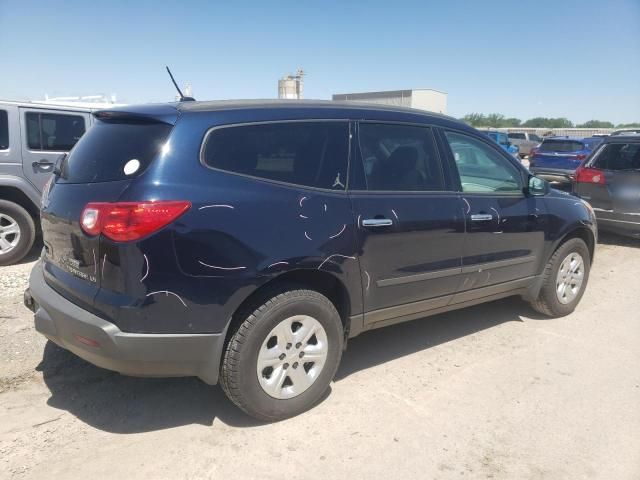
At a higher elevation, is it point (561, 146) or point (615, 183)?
point (561, 146)

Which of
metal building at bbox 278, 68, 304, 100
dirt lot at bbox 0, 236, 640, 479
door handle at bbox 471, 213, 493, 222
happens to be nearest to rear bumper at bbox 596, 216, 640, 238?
dirt lot at bbox 0, 236, 640, 479

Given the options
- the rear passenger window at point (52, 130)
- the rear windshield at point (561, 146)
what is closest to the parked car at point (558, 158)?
the rear windshield at point (561, 146)

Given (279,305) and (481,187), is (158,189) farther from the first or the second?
(481,187)

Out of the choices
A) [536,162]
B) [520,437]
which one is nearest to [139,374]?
[520,437]

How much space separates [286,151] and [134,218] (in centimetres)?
96

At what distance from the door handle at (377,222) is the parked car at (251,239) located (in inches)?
0.4

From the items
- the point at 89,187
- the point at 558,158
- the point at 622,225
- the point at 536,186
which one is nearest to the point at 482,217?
the point at 536,186

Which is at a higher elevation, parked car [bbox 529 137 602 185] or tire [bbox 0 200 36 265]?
parked car [bbox 529 137 602 185]

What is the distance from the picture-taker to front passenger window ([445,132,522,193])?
4.01 meters

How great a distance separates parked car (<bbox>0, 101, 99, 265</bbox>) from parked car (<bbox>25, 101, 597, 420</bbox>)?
3.30 metres

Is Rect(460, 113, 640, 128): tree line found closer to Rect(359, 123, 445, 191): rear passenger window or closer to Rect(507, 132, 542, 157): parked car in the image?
Rect(507, 132, 542, 157): parked car

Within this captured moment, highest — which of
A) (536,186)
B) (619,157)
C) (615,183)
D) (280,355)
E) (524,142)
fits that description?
(524,142)

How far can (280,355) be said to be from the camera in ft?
9.53

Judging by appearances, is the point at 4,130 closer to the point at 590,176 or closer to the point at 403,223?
the point at 403,223
